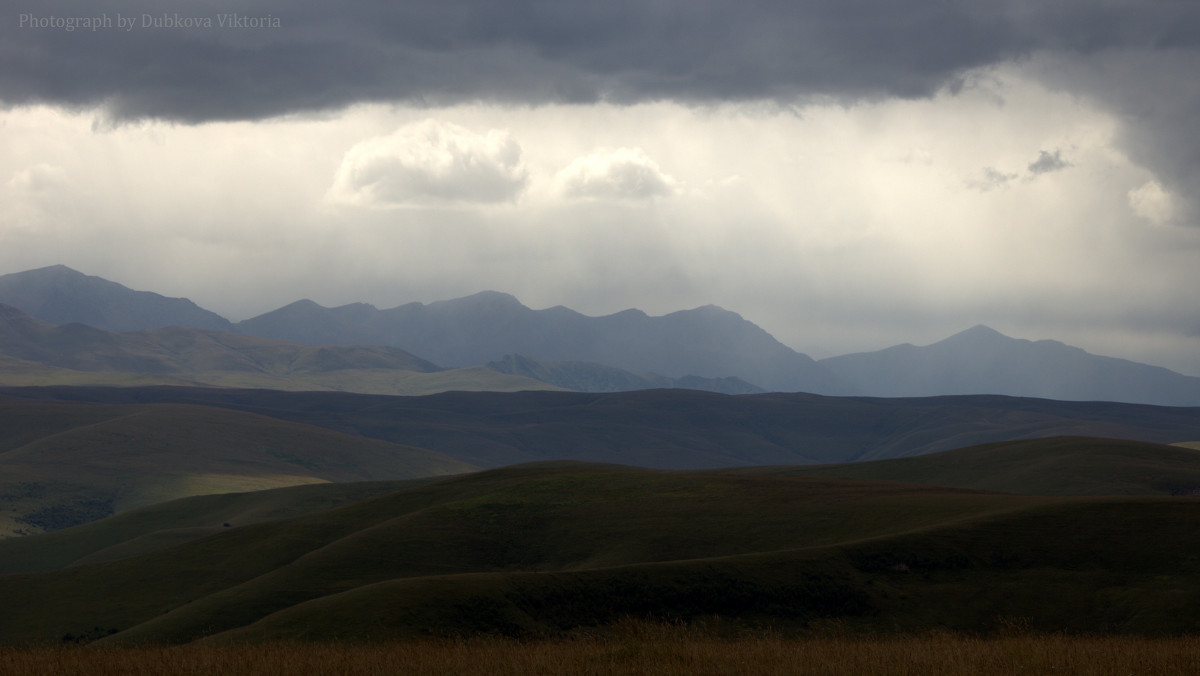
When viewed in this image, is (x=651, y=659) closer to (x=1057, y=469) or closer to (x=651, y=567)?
(x=651, y=567)

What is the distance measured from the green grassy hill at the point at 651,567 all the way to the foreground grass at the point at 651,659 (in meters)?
14.5

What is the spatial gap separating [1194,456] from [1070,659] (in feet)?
435

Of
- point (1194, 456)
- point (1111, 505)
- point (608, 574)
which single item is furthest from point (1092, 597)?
point (1194, 456)

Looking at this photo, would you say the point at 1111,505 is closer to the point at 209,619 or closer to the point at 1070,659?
the point at 1070,659

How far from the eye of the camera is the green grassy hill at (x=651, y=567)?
42.4 meters

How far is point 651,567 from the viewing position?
46781mm

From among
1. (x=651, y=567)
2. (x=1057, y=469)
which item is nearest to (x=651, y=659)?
(x=651, y=567)

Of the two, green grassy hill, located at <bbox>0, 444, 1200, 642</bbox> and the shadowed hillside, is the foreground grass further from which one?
the shadowed hillside

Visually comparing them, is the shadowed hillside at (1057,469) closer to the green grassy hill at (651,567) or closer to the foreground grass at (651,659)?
the green grassy hill at (651,567)

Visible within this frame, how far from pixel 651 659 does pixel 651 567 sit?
2593cm

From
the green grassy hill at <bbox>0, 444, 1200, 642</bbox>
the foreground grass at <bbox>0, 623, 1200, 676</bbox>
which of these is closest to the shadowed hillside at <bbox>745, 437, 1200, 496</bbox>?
the green grassy hill at <bbox>0, 444, 1200, 642</bbox>

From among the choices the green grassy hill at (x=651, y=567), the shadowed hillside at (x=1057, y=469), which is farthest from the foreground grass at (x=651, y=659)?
the shadowed hillside at (x=1057, y=469)

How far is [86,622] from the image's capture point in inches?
2901

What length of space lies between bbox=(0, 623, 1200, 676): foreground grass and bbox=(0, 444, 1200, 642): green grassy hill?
14503 mm
